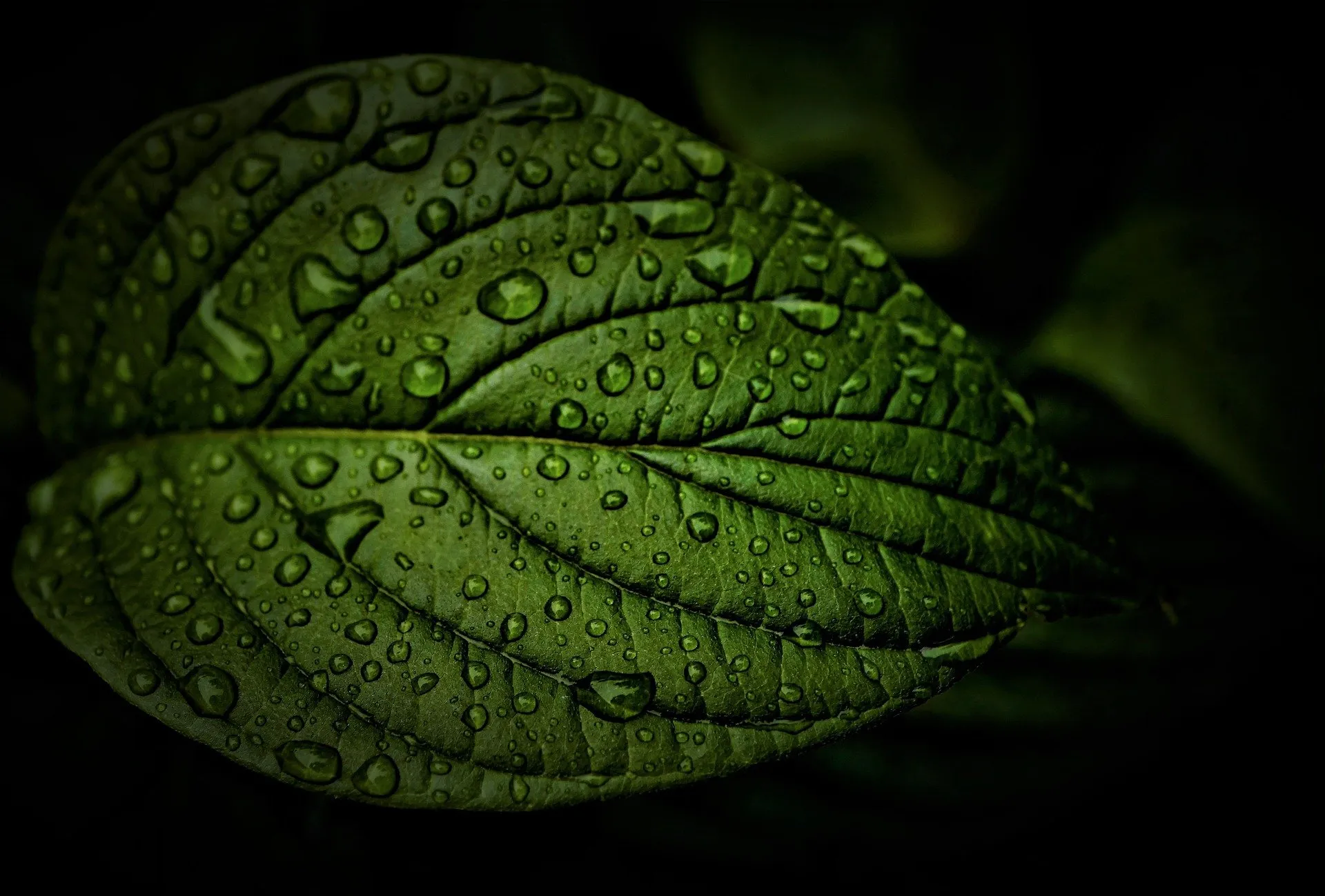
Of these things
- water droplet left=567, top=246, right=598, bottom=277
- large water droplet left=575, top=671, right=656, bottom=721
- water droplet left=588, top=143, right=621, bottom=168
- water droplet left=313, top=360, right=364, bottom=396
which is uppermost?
water droplet left=588, top=143, right=621, bottom=168

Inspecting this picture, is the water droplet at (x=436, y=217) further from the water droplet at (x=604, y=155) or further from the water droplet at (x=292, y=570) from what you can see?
the water droplet at (x=292, y=570)

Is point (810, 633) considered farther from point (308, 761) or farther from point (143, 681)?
point (143, 681)

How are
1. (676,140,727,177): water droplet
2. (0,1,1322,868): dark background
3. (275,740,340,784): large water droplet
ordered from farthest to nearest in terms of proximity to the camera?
(0,1,1322,868): dark background, (676,140,727,177): water droplet, (275,740,340,784): large water droplet

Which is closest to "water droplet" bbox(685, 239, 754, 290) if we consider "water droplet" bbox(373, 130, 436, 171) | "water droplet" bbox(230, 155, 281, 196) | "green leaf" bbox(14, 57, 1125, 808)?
"green leaf" bbox(14, 57, 1125, 808)

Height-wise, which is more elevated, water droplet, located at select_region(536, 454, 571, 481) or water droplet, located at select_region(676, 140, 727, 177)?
water droplet, located at select_region(676, 140, 727, 177)

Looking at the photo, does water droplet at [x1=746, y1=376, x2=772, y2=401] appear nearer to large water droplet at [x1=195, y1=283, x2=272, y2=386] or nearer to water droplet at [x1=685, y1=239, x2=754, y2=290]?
water droplet at [x1=685, y1=239, x2=754, y2=290]

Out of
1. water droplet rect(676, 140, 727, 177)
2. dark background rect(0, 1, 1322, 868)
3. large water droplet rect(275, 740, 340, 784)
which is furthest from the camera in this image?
dark background rect(0, 1, 1322, 868)

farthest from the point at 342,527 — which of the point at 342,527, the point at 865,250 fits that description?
the point at 865,250

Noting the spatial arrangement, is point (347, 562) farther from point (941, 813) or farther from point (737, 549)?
point (941, 813)
